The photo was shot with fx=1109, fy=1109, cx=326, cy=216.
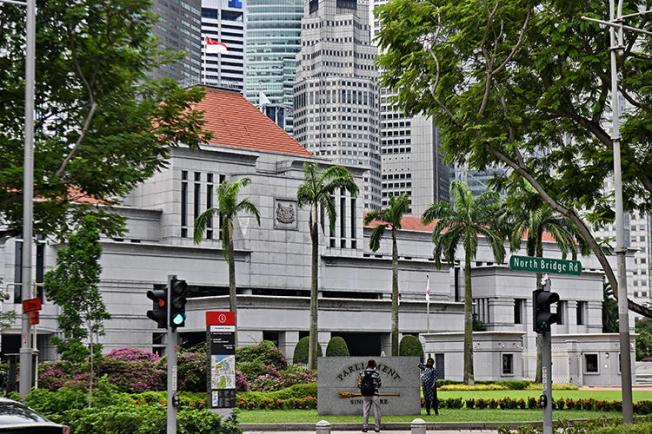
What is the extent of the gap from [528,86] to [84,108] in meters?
12.8

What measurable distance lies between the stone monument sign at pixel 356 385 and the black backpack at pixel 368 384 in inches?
194

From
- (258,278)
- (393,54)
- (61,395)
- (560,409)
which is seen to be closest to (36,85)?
(61,395)

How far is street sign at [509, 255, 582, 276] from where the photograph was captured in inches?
903

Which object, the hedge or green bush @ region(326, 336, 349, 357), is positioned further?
green bush @ region(326, 336, 349, 357)

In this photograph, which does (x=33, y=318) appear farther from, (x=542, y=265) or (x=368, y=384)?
(x=542, y=265)

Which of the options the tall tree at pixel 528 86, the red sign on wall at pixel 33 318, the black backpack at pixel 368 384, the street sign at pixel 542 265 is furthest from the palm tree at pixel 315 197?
the street sign at pixel 542 265

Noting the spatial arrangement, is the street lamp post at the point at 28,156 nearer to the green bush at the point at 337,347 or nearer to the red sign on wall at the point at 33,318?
the red sign on wall at the point at 33,318

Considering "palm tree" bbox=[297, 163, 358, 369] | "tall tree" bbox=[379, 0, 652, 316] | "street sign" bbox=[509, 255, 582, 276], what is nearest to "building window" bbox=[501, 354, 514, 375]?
"palm tree" bbox=[297, 163, 358, 369]

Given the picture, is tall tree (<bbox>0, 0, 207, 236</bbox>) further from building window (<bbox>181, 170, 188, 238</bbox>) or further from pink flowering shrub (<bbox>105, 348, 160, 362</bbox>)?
building window (<bbox>181, 170, 188, 238</bbox>)

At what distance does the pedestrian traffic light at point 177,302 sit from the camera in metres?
23.0

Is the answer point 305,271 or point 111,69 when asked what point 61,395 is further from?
point 305,271

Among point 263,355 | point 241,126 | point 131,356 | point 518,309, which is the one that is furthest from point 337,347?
point 518,309

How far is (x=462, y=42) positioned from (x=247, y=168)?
4810cm

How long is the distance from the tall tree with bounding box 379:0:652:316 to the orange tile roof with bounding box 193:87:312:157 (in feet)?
156
